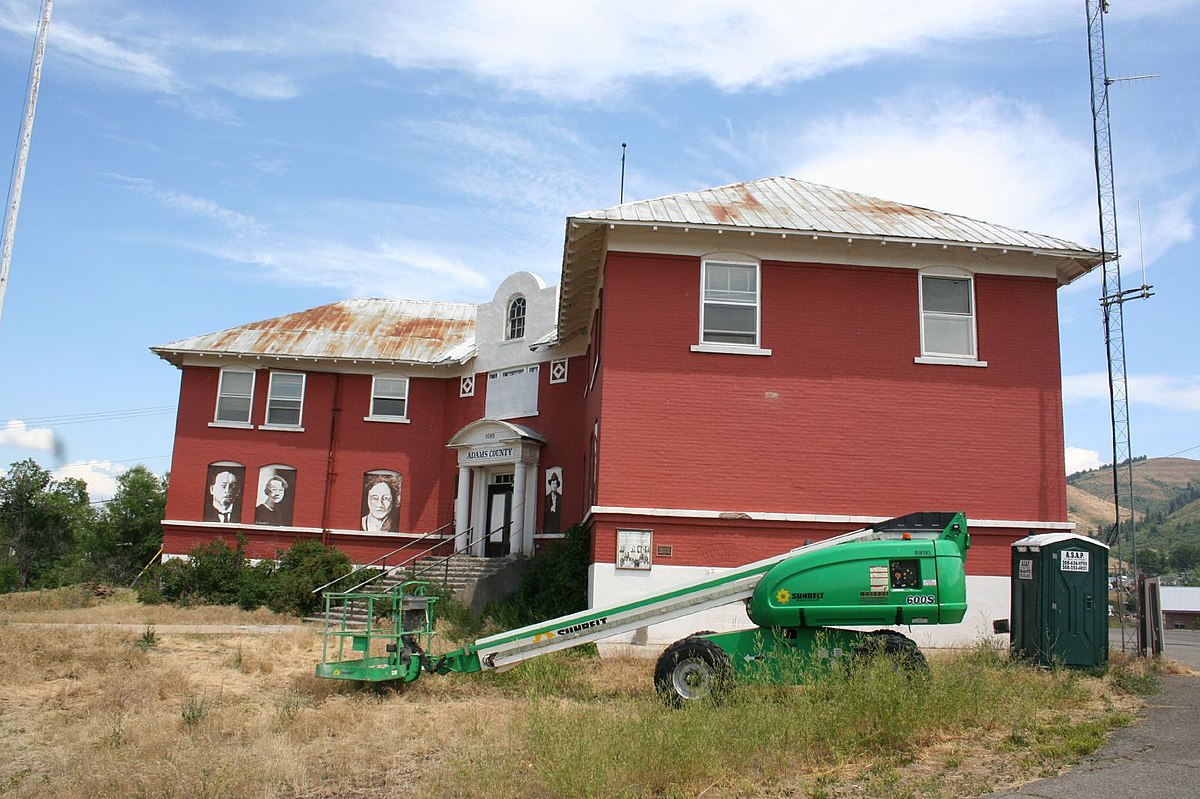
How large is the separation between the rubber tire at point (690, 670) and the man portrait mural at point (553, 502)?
13468 mm

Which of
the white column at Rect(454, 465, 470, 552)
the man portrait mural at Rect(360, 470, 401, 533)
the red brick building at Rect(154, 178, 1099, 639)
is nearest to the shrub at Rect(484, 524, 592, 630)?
the red brick building at Rect(154, 178, 1099, 639)

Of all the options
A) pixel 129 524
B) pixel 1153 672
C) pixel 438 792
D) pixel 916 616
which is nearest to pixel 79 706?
pixel 438 792

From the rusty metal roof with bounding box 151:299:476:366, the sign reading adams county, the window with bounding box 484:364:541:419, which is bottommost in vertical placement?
the sign reading adams county

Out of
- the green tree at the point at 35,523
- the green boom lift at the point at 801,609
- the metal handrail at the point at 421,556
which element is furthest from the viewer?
the green tree at the point at 35,523

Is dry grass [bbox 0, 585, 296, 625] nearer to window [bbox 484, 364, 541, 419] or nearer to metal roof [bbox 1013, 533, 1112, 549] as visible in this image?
window [bbox 484, 364, 541, 419]

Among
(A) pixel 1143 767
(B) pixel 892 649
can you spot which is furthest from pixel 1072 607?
(A) pixel 1143 767

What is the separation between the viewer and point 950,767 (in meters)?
7.98

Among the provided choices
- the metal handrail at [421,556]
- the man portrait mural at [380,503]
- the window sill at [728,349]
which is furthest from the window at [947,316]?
the man portrait mural at [380,503]

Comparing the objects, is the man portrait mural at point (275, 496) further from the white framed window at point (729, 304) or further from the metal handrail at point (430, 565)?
the white framed window at point (729, 304)

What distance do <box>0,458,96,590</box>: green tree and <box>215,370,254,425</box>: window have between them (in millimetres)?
20742

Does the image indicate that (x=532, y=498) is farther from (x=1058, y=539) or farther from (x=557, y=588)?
(x=1058, y=539)

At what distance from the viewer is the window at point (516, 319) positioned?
2676cm

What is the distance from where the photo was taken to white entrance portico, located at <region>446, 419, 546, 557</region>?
24656 mm

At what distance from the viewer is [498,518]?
25.9 m
